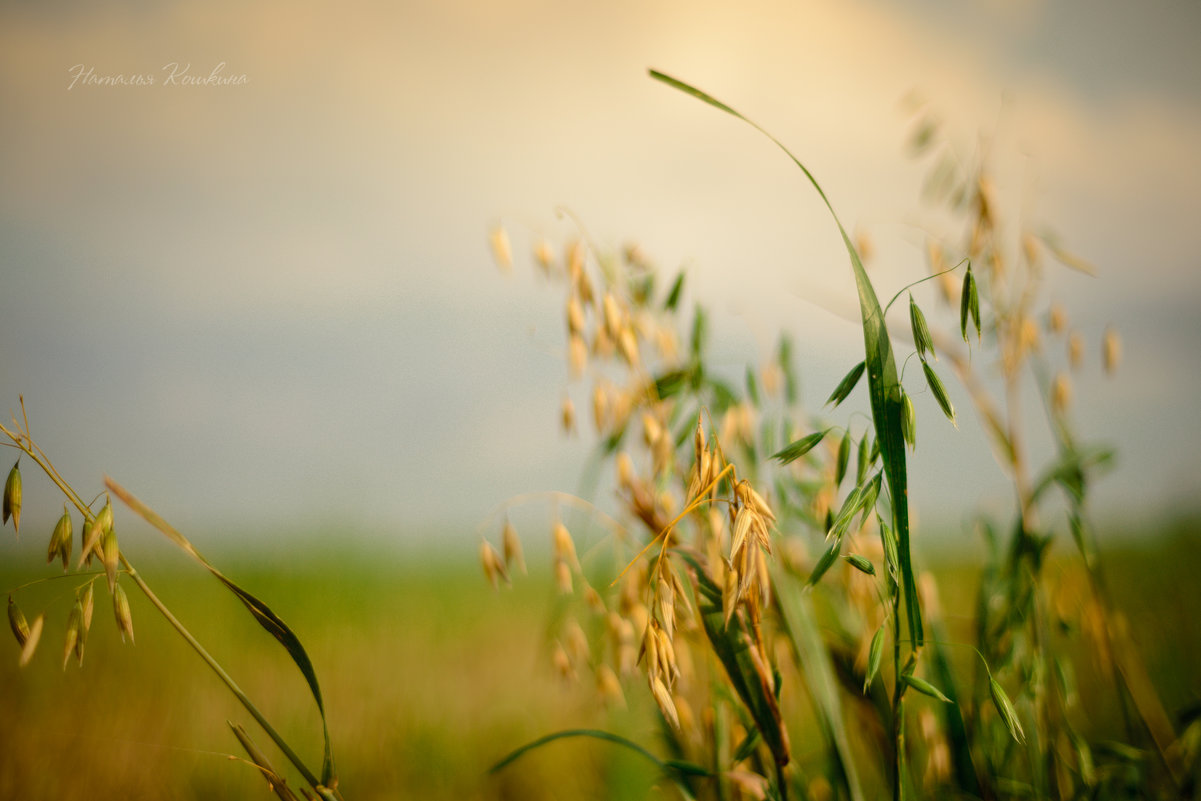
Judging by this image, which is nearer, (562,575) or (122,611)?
(122,611)

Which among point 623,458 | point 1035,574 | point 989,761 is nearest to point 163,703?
point 623,458

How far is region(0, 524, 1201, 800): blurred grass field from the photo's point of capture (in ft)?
4.18

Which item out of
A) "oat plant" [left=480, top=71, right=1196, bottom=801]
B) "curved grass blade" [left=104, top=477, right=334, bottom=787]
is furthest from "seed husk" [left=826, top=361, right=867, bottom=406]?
"curved grass blade" [left=104, top=477, right=334, bottom=787]

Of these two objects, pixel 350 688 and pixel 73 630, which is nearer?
pixel 73 630

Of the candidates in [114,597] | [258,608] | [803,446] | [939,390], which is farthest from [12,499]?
[939,390]

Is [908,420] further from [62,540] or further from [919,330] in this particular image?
[62,540]

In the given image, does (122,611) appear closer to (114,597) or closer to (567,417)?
(114,597)

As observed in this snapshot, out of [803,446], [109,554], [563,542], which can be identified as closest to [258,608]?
[109,554]

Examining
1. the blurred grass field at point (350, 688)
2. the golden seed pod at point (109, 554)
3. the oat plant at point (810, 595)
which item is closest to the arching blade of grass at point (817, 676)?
the oat plant at point (810, 595)

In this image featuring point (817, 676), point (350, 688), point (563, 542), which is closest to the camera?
point (817, 676)

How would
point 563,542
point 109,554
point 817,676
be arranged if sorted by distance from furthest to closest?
point 563,542
point 817,676
point 109,554

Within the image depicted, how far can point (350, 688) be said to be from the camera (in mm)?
1688

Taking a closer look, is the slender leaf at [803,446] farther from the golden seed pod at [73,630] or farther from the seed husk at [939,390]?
the golden seed pod at [73,630]

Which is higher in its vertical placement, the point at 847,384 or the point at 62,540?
the point at 847,384
